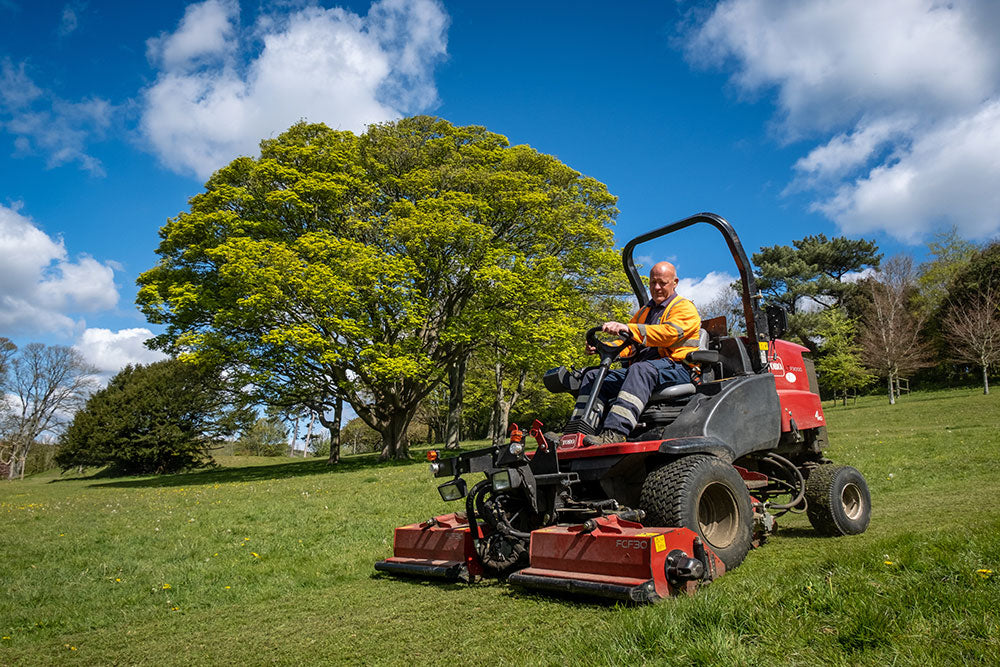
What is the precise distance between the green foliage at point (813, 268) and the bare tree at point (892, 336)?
5185 mm

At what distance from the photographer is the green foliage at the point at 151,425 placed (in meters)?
35.1

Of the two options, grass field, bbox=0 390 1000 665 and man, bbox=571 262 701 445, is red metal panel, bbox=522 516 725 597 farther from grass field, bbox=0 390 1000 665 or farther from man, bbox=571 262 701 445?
man, bbox=571 262 701 445

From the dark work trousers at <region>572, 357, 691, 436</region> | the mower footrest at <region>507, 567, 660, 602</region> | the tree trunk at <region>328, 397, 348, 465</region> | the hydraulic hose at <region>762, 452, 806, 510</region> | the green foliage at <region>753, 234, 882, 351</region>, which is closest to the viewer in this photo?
the mower footrest at <region>507, 567, 660, 602</region>

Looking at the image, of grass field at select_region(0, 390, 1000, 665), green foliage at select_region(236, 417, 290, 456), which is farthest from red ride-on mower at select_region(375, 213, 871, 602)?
green foliage at select_region(236, 417, 290, 456)

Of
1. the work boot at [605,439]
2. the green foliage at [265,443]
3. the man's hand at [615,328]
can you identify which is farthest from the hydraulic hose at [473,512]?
the green foliage at [265,443]

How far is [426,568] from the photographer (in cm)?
547

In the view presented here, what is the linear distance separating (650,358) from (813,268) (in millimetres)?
58536

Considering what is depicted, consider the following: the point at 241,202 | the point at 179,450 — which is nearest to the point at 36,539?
the point at 241,202

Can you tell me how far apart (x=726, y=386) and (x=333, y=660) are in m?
3.69

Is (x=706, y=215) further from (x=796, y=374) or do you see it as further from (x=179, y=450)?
(x=179, y=450)

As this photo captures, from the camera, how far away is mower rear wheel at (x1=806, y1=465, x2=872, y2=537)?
6.18 metres

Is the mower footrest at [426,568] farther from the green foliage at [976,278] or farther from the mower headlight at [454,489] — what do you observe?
the green foliage at [976,278]

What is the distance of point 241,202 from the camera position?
988 inches

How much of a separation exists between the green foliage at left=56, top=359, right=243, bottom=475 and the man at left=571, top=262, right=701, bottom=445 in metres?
32.8
